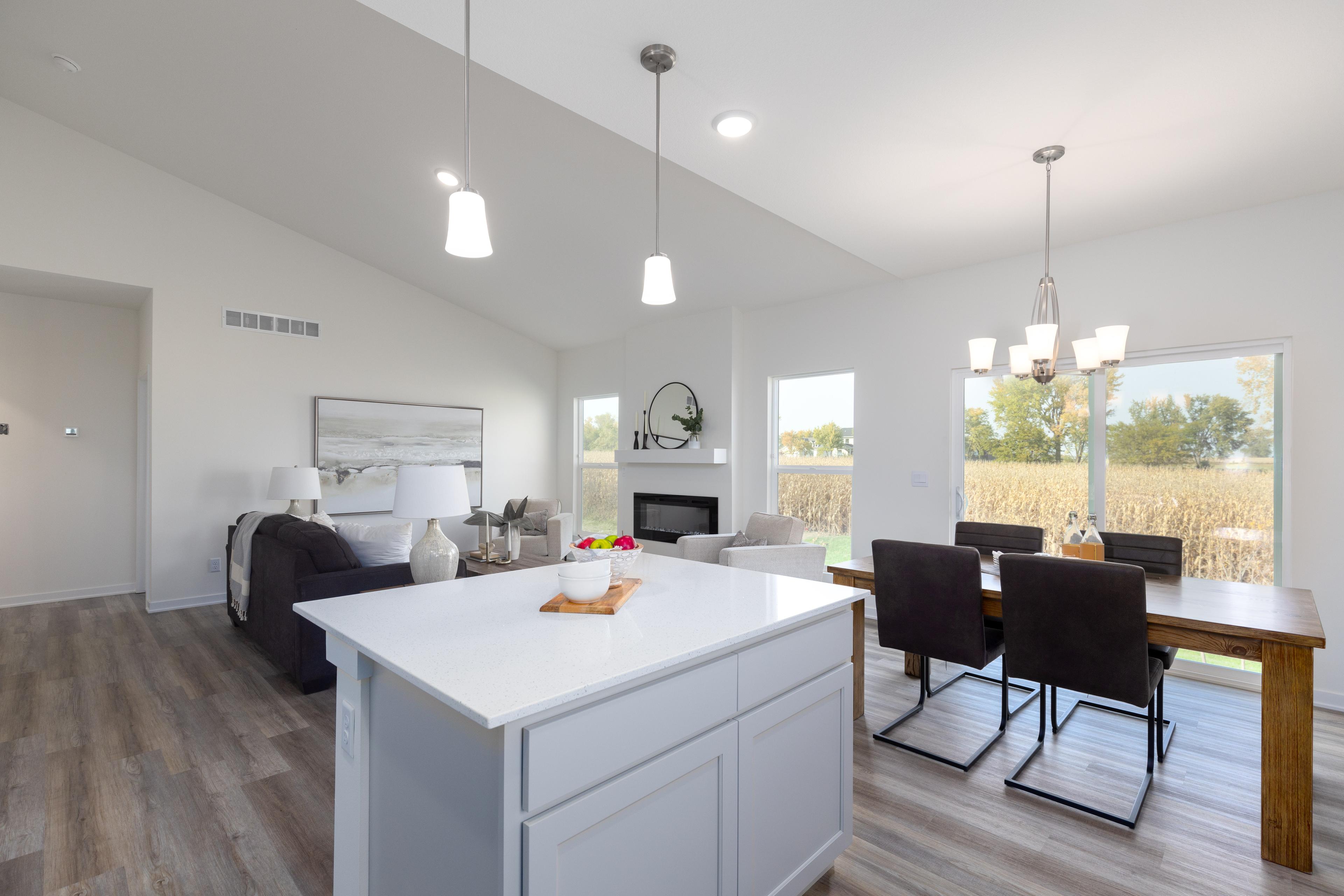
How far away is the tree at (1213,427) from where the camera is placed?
3.27 meters

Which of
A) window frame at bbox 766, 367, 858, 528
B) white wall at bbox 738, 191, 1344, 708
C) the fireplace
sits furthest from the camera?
the fireplace

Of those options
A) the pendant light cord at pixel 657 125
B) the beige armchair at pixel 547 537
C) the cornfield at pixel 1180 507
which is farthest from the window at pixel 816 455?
the pendant light cord at pixel 657 125

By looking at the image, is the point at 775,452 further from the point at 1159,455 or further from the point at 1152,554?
the point at 1152,554

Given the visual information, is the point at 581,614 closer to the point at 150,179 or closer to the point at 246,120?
the point at 246,120

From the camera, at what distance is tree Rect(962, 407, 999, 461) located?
413 centimetres

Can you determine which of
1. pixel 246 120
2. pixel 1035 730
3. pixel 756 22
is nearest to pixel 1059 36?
pixel 756 22

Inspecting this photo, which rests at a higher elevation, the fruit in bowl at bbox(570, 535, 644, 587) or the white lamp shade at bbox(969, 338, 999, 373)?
the white lamp shade at bbox(969, 338, 999, 373)

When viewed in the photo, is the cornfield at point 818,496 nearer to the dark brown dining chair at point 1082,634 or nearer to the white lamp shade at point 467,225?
the dark brown dining chair at point 1082,634

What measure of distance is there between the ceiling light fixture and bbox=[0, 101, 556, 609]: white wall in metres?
4.61

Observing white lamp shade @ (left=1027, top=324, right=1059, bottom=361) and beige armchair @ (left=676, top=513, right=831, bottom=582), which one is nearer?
white lamp shade @ (left=1027, top=324, right=1059, bottom=361)

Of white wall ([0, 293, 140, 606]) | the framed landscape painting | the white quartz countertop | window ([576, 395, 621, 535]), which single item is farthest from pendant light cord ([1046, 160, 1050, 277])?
white wall ([0, 293, 140, 606])

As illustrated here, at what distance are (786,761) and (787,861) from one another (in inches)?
10.8

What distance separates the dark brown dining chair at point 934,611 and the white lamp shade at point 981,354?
112cm

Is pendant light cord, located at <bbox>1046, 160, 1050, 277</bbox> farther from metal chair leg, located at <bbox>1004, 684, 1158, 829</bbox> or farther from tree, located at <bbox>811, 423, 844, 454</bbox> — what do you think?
tree, located at <bbox>811, 423, 844, 454</bbox>
